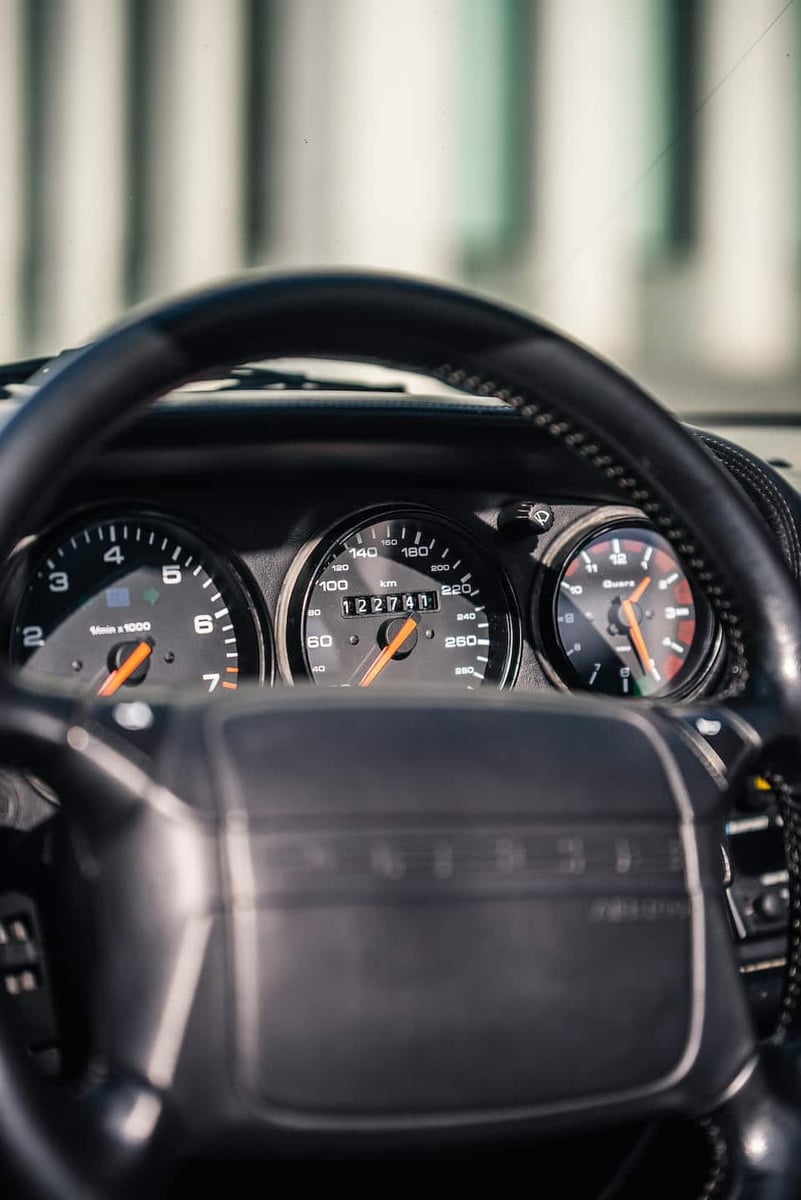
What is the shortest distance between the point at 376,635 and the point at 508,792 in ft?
5.12

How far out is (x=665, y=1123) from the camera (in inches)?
41.8

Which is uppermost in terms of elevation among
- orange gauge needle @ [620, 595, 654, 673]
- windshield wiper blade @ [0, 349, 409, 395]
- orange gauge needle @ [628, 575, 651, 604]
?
windshield wiper blade @ [0, 349, 409, 395]

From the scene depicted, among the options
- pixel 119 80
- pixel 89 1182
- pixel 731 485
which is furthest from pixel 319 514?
pixel 119 80

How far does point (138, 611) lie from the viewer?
2.32 meters

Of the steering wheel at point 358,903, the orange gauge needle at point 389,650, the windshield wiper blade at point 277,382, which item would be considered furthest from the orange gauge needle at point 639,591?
the steering wheel at point 358,903

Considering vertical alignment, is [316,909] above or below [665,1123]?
above

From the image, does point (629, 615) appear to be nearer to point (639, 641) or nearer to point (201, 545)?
point (639, 641)

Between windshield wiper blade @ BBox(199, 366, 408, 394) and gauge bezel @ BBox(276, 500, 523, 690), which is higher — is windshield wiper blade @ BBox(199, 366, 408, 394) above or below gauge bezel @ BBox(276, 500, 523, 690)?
above

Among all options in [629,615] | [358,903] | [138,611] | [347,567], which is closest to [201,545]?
[138,611]

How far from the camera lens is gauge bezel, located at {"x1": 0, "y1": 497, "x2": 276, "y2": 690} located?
2227mm

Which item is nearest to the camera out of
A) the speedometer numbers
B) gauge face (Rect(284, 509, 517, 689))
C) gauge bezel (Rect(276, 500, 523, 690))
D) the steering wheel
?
the steering wheel

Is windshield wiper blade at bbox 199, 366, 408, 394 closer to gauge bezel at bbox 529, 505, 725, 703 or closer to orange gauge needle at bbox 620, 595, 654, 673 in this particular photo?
gauge bezel at bbox 529, 505, 725, 703

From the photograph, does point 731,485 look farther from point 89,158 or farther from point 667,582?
point 89,158

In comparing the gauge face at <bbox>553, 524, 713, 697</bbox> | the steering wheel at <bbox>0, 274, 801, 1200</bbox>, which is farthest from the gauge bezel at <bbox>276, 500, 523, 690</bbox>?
the steering wheel at <bbox>0, 274, 801, 1200</bbox>
